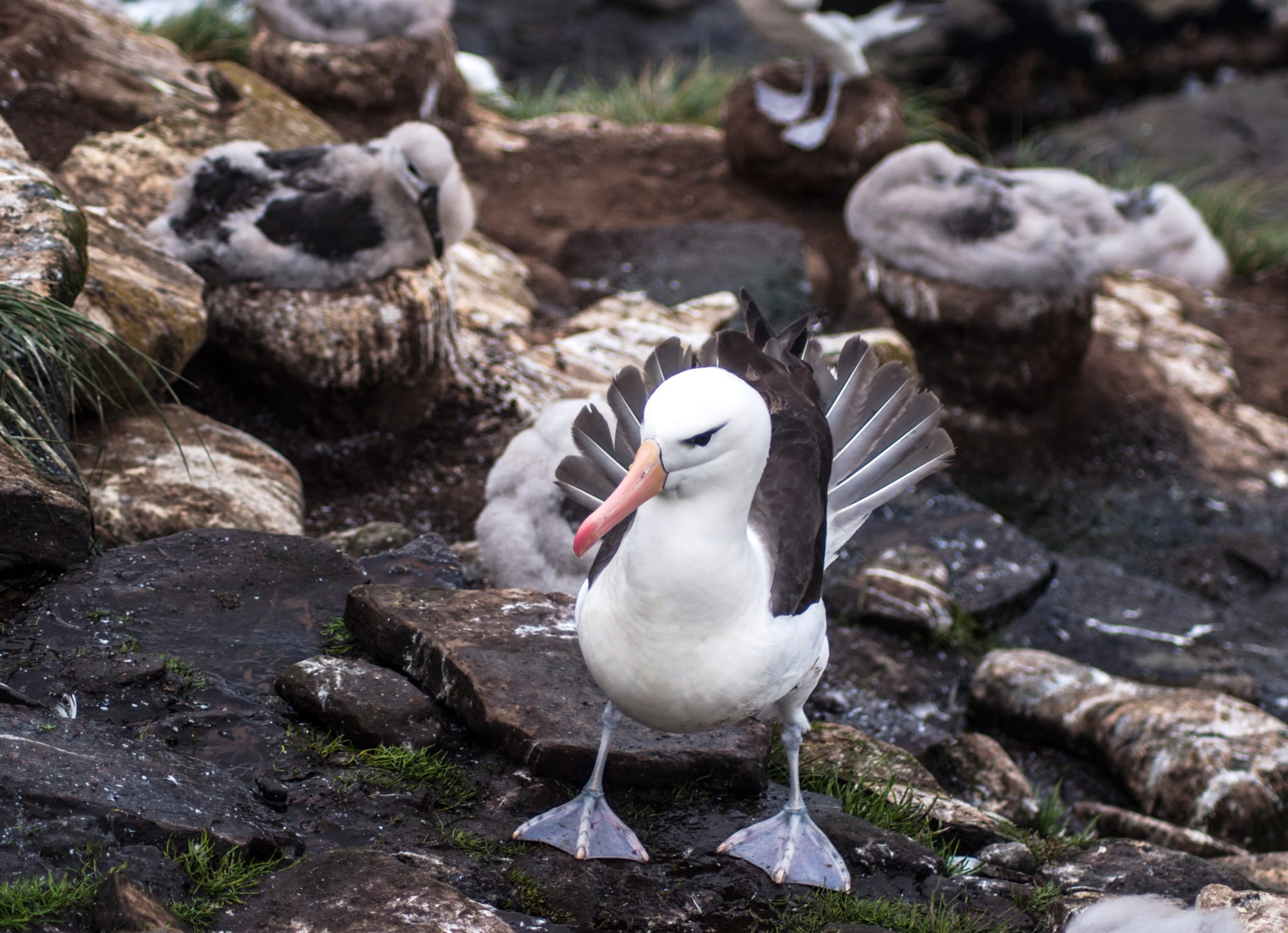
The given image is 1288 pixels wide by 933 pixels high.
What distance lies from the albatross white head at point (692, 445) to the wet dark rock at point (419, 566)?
4.89 ft

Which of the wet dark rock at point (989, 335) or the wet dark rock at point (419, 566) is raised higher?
the wet dark rock at point (419, 566)

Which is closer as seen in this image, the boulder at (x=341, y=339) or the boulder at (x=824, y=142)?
the boulder at (x=341, y=339)

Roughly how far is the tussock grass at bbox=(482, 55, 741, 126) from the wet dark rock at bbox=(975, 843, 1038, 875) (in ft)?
26.8

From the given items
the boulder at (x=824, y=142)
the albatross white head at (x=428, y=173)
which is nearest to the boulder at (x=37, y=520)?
the albatross white head at (x=428, y=173)

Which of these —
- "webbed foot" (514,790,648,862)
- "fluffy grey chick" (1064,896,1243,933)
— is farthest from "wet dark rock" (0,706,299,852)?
"fluffy grey chick" (1064,896,1243,933)

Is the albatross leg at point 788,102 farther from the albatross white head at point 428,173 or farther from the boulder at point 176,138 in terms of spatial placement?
the albatross white head at point 428,173

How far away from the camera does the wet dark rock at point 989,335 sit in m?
6.98

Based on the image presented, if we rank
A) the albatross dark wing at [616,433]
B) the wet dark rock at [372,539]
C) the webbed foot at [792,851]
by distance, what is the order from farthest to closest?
the wet dark rock at [372,539], the albatross dark wing at [616,433], the webbed foot at [792,851]

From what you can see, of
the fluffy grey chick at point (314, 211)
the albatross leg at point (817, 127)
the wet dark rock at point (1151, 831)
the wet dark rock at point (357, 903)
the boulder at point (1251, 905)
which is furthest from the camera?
the albatross leg at point (817, 127)

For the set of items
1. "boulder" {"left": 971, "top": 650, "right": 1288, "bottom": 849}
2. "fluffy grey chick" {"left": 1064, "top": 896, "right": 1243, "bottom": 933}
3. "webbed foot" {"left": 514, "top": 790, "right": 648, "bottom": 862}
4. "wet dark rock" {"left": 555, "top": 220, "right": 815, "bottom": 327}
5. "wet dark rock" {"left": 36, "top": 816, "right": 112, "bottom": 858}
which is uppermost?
"wet dark rock" {"left": 36, "top": 816, "right": 112, "bottom": 858}

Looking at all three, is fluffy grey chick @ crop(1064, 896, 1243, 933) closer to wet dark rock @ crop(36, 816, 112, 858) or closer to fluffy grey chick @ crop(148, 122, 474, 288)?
wet dark rock @ crop(36, 816, 112, 858)

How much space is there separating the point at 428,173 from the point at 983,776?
3.42 meters

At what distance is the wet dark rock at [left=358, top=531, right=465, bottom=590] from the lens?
366 cm

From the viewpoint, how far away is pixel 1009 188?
7047 millimetres
